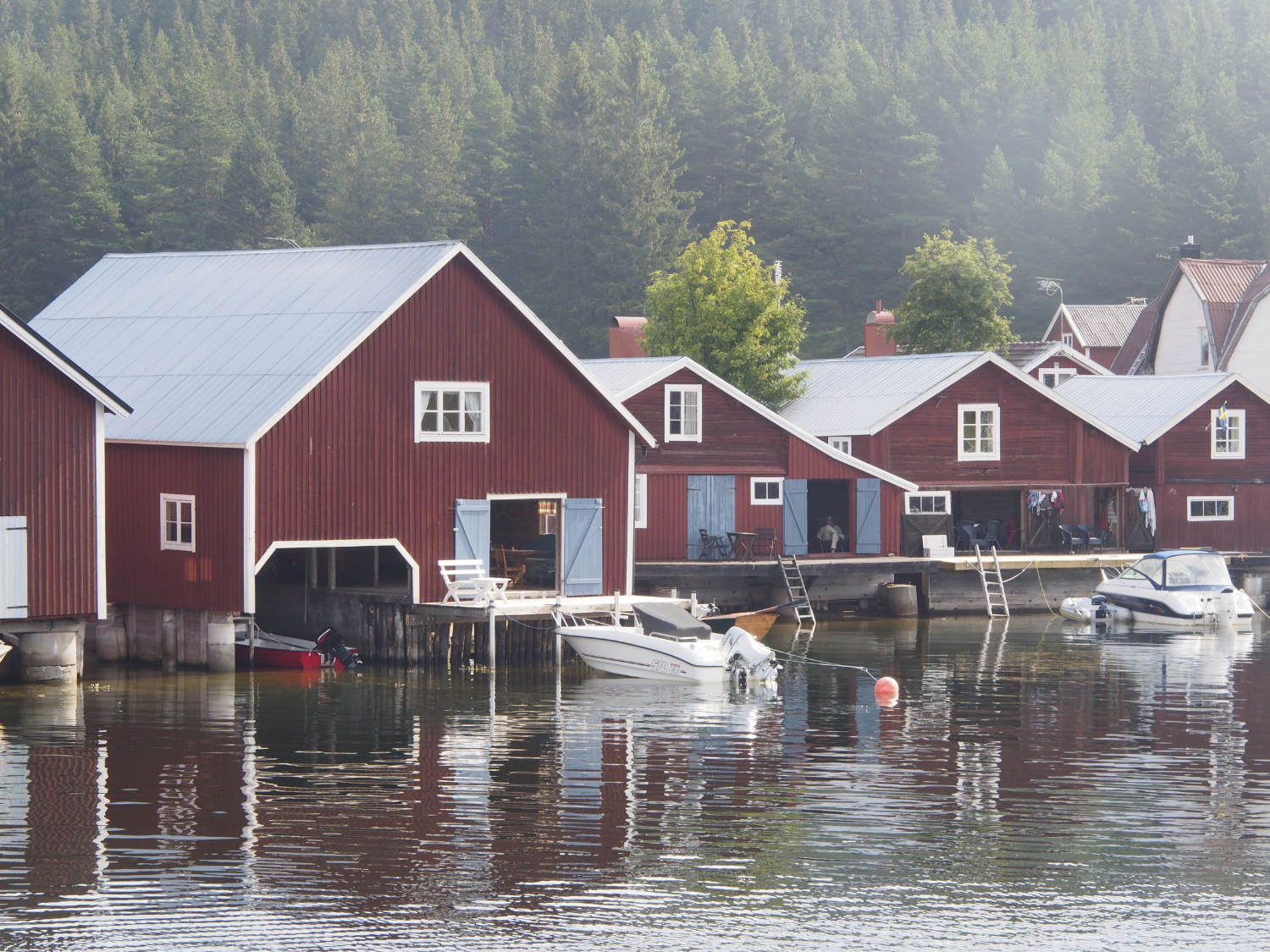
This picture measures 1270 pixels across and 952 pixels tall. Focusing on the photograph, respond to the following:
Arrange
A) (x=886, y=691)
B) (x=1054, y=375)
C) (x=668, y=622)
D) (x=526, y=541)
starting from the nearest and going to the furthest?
(x=886, y=691), (x=668, y=622), (x=526, y=541), (x=1054, y=375)

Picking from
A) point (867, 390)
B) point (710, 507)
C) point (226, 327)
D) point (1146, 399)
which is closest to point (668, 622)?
point (226, 327)

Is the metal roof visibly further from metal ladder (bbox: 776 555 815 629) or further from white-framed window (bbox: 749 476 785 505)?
white-framed window (bbox: 749 476 785 505)

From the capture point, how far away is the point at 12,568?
35.2 metres

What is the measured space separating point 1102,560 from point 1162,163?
7382 cm

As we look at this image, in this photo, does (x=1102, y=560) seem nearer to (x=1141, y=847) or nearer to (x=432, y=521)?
(x=432, y=521)

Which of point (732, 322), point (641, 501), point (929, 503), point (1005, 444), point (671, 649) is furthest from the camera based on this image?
point (732, 322)

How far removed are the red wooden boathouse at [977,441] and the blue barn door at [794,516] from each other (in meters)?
3.68

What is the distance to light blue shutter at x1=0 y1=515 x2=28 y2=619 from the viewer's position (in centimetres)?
3512

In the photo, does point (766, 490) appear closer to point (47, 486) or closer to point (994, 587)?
point (994, 587)

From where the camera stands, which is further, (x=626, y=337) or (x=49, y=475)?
(x=626, y=337)

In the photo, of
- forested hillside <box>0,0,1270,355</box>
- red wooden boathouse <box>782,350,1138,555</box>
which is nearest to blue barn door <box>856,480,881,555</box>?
red wooden boathouse <box>782,350,1138,555</box>

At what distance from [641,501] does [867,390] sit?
11095 millimetres

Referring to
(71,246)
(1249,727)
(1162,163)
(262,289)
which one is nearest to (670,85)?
(1162,163)

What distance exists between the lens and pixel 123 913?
67.1 ft
